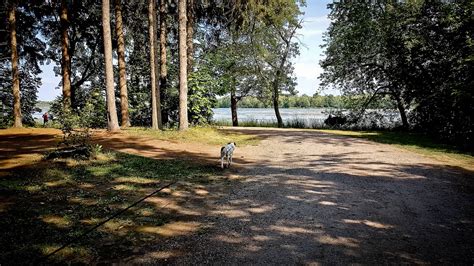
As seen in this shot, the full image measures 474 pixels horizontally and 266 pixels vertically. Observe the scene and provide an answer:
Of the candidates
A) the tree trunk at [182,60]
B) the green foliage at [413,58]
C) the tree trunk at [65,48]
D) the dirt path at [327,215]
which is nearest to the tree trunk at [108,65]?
the tree trunk at [182,60]

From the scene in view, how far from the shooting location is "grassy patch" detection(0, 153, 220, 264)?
4.01 meters

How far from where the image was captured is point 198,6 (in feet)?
71.4

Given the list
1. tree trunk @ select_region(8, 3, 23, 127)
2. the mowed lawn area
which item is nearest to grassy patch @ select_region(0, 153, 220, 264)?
the mowed lawn area

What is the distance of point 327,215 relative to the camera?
527 cm

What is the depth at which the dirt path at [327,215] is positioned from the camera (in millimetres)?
3973

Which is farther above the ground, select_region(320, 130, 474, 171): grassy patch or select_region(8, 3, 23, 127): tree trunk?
select_region(8, 3, 23, 127): tree trunk

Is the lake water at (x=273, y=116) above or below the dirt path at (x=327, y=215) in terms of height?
above

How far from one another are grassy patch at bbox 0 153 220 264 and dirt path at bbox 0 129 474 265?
1.77 ft

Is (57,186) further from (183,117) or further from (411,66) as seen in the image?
(411,66)

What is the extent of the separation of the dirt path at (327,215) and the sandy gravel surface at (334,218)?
0.01 meters

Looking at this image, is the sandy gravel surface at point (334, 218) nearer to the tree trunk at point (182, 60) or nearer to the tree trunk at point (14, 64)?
the tree trunk at point (182, 60)

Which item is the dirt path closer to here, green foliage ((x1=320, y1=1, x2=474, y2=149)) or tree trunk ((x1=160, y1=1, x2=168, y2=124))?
green foliage ((x1=320, y1=1, x2=474, y2=149))

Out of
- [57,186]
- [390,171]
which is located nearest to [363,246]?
[390,171]

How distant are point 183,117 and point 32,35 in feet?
57.7
